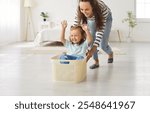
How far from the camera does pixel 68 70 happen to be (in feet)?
9.61

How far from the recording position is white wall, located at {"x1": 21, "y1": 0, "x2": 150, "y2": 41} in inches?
353

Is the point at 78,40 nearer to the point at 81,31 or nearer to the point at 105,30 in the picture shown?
the point at 81,31

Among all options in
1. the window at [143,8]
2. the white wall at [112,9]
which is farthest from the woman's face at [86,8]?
the window at [143,8]

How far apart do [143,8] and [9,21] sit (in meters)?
3.77

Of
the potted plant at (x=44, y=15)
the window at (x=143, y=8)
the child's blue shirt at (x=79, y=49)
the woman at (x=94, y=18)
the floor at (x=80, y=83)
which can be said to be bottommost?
the floor at (x=80, y=83)

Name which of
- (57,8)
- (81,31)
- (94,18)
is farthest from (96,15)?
(57,8)

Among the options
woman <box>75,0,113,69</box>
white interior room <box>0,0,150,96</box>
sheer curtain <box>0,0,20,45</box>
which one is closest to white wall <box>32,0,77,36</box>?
white interior room <box>0,0,150,96</box>

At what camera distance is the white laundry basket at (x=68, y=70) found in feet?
9.51

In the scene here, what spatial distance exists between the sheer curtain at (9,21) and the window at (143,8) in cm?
339

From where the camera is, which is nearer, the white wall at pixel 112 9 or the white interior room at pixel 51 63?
the white interior room at pixel 51 63

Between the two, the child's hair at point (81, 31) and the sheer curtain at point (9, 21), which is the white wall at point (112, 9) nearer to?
the sheer curtain at point (9, 21)

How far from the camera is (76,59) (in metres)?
3.04

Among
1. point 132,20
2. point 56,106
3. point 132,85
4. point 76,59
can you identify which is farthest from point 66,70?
point 132,20

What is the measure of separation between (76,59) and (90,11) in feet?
2.14
